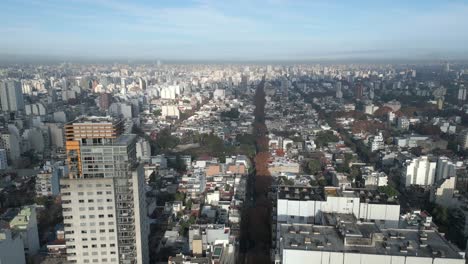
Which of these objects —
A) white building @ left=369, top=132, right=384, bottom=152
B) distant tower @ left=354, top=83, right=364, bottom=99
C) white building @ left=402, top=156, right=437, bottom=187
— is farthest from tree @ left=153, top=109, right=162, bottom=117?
white building @ left=402, top=156, right=437, bottom=187

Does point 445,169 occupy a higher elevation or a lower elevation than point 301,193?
lower

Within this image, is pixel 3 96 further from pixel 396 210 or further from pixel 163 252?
pixel 396 210

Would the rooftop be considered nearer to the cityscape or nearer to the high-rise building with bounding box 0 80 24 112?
the cityscape

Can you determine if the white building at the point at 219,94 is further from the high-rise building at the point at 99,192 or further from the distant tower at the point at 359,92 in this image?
the high-rise building at the point at 99,192

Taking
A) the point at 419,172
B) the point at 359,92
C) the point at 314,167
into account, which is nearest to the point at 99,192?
the point at 314,167

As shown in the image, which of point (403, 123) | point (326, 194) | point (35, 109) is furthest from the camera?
point (35, 109)

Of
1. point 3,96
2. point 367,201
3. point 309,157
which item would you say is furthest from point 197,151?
point 3,96

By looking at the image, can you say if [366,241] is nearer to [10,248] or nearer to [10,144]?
[10,248]

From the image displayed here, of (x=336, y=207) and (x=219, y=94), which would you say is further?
(x=219, y=94)

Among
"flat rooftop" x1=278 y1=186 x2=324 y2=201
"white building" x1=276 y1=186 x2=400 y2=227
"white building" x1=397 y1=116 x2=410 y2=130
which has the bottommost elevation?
"white building" x1=397 y1=116 x2=410 y2=130
